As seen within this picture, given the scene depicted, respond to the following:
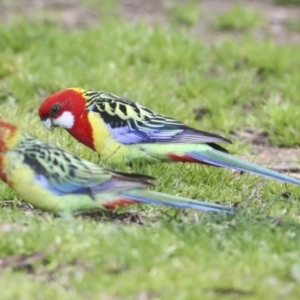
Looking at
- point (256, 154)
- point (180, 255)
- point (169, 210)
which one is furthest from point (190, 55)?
point (180, 255)

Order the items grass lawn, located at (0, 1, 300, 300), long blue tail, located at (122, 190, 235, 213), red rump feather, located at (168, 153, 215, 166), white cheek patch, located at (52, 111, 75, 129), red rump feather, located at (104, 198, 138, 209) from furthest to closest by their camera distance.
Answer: white cheek patch, located at (52, 111, 75, 129), red rump feather, located at (168, 153, 215, 166), red rump feather, located at (104, 198, 138, 209), long blue tail, located at (122, 190, 235, 213), grass lawn, located at (0, 1, 300, 300)

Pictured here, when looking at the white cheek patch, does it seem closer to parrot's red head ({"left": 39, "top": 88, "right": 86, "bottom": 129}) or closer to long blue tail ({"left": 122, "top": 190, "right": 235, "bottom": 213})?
parrot's red head ({"left": 39, "top": 88, "right": 86, "bottom": 129})

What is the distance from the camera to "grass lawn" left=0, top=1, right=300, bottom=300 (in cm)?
419

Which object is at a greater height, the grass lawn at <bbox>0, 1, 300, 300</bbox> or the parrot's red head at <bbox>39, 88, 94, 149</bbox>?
the parrot's red head at <bbox>39, 88, 94, 149</bbox>

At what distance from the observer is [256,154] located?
7.05 m

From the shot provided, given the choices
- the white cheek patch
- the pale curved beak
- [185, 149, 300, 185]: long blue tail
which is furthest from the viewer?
the pale curved beak

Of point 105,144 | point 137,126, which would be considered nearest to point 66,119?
point 105,144

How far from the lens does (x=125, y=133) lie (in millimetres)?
5793

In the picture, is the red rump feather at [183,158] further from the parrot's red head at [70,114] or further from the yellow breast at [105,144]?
the parrot's red head at [70,114]

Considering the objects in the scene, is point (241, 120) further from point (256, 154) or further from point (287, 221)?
point (287, 221)

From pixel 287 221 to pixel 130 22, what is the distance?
581cm

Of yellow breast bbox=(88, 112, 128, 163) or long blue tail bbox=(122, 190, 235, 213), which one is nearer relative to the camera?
long blue tail bbox=(122, 190, 235, 213)

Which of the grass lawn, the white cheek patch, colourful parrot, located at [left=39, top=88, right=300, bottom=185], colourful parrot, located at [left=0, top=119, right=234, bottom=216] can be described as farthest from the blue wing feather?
colourful parrot, located at [left=0, top=119, right=234, bottom=216]

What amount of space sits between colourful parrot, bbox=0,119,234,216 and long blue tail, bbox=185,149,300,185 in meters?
0.59
